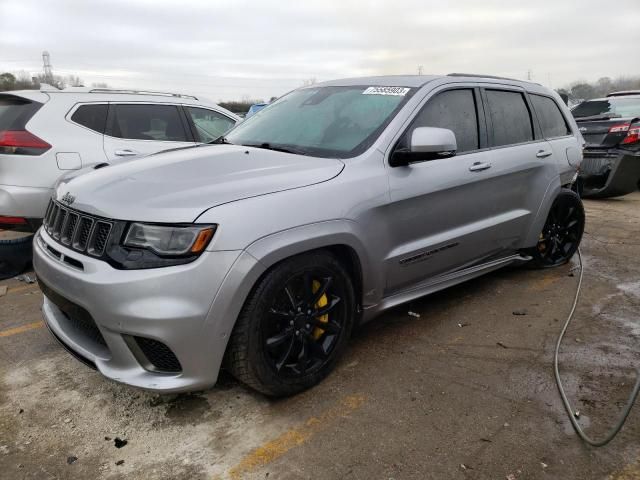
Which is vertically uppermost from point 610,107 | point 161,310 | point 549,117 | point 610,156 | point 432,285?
point 610,107

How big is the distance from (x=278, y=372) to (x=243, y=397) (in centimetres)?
34

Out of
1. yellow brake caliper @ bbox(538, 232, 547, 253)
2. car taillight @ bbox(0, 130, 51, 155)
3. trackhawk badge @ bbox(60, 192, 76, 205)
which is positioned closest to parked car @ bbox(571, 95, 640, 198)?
yellow brake caliper @ bbox(538, 232, 547, 253)

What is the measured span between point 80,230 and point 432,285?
2219 mm

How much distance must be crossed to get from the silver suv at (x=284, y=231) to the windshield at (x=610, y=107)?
24.8 feet

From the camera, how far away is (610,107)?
1055 cm

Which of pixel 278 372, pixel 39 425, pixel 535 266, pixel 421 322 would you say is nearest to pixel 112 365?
pixel 39 425

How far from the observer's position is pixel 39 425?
2637 millimetres

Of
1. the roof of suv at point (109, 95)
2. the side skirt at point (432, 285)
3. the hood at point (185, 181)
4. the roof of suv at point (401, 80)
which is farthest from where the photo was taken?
the roof of suv at point (109, 95)

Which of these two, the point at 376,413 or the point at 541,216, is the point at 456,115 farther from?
the point at 376,413

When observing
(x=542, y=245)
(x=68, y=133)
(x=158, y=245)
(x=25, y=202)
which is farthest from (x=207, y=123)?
(x=158, y=245)

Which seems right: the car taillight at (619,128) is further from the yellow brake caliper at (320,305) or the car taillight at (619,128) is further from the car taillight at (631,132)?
the yellow brake caliper at (320,305)

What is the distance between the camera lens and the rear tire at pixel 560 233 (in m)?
4.84

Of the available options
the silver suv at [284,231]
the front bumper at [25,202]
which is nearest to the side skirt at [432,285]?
the silver suv at [284,231]

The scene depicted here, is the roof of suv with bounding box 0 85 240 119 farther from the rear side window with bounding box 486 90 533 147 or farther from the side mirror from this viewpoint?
the side mirror
